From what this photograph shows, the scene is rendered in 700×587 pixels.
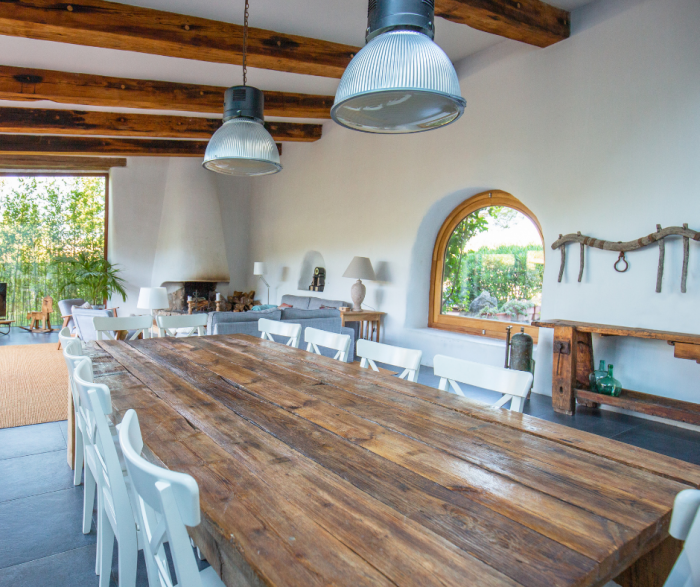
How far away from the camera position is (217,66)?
15.5 ft

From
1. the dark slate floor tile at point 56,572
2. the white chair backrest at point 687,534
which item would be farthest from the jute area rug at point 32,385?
the white chair backrest at point 687,534

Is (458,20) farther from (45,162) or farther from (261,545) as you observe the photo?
(45,162)

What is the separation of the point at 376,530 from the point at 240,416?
2.36 feet

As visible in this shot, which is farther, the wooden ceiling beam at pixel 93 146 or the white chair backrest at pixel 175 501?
the wooden ceiling beam at pixel 93 146

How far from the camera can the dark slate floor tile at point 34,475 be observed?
7.68ft

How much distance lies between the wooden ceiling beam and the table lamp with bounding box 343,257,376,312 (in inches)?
140

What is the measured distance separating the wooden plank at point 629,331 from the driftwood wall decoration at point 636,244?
17.0 inches

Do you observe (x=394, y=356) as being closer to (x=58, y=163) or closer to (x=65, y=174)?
(x=58, y=163)

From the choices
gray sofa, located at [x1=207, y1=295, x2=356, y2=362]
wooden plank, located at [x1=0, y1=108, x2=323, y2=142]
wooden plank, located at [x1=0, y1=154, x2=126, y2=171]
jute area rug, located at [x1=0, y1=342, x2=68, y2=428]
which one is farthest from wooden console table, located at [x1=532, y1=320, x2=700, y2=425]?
wooden plank, located at [x1=0, y1=154, x2=126, y2=171]

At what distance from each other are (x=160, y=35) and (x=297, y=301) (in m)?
4.34

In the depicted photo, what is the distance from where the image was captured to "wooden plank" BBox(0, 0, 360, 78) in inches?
126

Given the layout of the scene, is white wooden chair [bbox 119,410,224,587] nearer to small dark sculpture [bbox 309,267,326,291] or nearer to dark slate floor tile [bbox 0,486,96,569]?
dark slate floor tile [bbox 0,486,96,569]

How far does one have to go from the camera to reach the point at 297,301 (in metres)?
7.36

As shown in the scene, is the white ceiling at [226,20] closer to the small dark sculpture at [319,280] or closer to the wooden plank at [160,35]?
the wooden plank at [160,35]
